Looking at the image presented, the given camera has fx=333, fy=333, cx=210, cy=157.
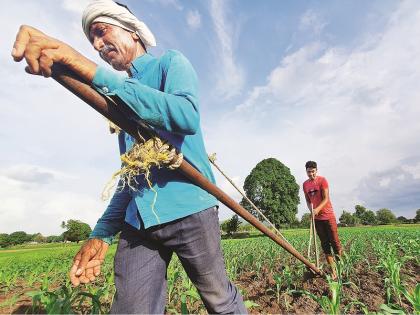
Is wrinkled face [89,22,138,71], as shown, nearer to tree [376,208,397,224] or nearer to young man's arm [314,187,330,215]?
young man's arm [314,187,330,215]

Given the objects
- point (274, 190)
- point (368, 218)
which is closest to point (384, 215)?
point (368, 218)

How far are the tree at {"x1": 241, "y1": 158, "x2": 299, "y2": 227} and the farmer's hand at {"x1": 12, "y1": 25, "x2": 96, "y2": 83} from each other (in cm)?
4712

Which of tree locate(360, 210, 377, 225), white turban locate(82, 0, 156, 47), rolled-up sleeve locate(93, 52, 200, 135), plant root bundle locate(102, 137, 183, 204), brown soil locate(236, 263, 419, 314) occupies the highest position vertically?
tree locate(360, 210, 377, 225)

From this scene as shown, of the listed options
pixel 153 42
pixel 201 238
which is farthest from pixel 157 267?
pixel 153 42

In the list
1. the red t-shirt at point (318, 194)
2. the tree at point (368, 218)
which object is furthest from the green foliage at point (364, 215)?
the red t-shirt at point (318, 194)

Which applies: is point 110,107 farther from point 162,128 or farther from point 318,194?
point 318,194

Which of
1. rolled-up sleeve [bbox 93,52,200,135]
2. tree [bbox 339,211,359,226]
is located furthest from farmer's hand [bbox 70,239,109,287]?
tree [bbox 339,211,359,226]

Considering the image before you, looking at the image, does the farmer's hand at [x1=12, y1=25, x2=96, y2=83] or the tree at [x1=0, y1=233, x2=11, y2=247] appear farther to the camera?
the tree at [x1=0, y1=233, x2=11, y2=247]

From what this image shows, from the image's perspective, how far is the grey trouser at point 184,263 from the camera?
5.74 feet

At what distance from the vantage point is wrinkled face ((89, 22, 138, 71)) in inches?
77.1

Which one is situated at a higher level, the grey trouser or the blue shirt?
the blue shirt

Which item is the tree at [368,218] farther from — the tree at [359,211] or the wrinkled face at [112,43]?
the wrinkled face at [112,43]

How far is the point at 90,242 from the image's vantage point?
6.85ft

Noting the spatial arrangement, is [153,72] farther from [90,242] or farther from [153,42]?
[90,242]
